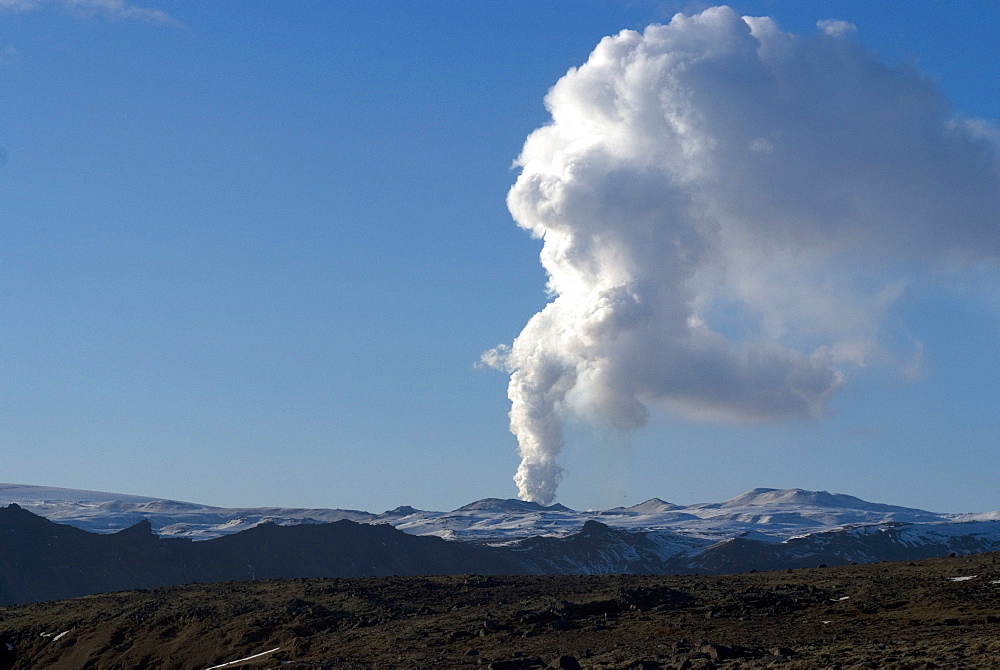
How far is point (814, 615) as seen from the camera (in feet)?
154

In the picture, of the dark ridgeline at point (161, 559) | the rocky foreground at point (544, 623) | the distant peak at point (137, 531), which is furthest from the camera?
the distant peak at point (137, 531)

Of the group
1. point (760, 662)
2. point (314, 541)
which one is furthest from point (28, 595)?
point (760, 662)

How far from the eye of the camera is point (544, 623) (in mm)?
48875

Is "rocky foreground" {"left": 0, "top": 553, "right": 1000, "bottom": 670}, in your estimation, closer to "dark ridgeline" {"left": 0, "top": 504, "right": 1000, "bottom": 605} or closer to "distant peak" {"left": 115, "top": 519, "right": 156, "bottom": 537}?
"dark ridgeline" {"left": 0, "top": 504, "right": 1000, "bottom": 605}

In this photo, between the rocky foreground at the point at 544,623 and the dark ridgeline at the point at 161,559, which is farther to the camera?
the dark ridgeline at the point at 161,559

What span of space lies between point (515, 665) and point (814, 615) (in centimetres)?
1534

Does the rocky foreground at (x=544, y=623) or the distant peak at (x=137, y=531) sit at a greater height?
the distant peak at (x=137, y=531)

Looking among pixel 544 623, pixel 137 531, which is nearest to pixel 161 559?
pixel 137 531

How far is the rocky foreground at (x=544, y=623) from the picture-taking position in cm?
3780

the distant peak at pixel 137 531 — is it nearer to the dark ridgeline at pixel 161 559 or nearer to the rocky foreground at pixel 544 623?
the dark ridgeline at pixel 161 559

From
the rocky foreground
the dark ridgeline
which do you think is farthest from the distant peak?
the rocky foreground

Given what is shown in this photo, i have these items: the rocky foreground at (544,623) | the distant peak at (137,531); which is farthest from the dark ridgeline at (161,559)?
the rocky foreground at (544,623)

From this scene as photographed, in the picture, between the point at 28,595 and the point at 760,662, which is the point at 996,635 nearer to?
the point at 760,662

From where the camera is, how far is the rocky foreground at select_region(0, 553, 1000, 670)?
37.8m
